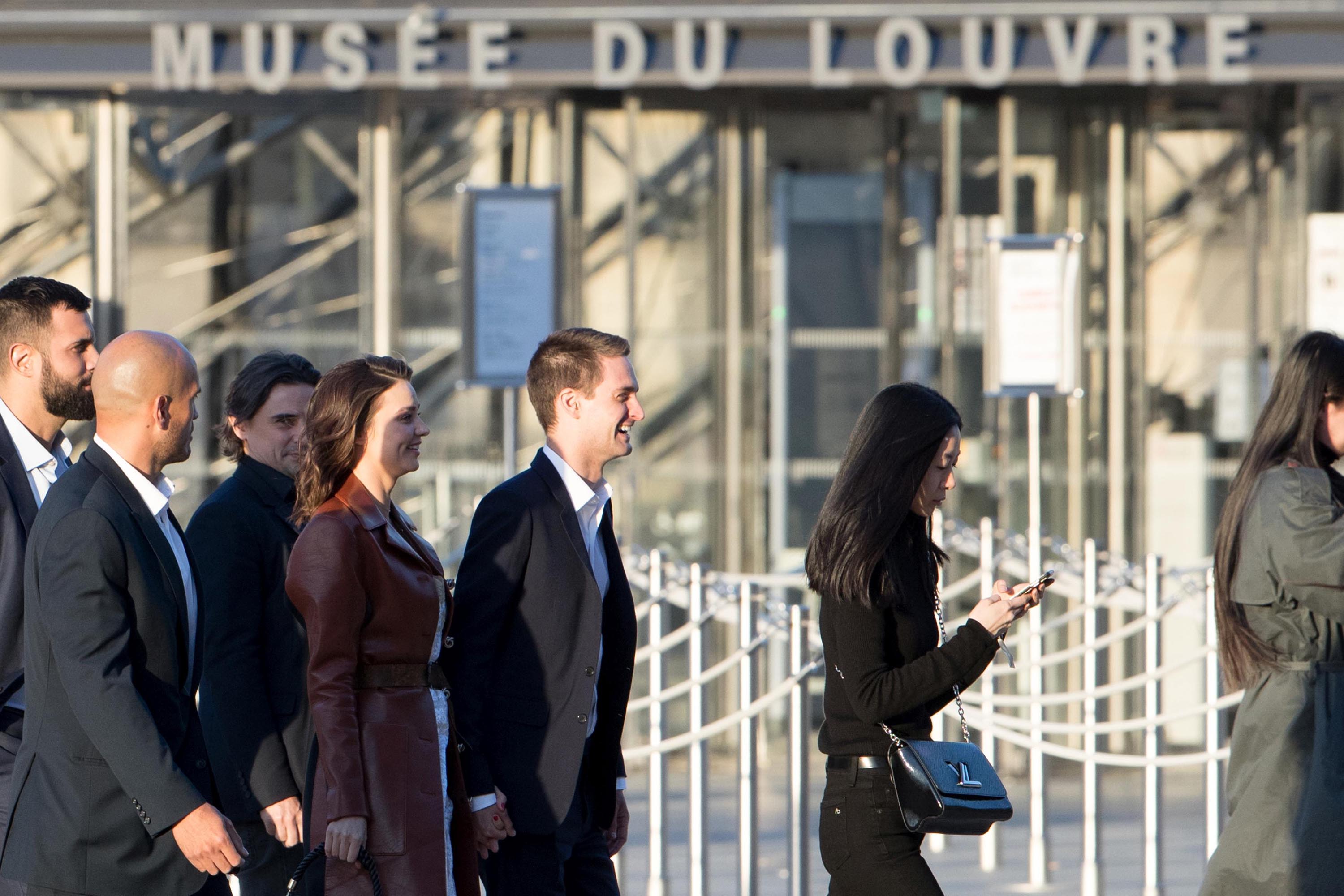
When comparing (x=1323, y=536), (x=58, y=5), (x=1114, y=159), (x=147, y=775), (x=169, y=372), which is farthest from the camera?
(x=1114, y=159)

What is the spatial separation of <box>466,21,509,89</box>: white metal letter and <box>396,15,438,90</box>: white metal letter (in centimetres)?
19

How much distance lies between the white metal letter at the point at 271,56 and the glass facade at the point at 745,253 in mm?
943

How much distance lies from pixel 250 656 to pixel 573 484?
931 millimetres

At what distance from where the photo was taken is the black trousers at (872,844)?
3.91 metres

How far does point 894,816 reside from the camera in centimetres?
391

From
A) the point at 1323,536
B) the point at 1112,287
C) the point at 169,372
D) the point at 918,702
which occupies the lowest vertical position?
the point at 918,702

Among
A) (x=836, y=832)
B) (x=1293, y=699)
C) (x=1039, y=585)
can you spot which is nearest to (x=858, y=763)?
(x=836, y=832)

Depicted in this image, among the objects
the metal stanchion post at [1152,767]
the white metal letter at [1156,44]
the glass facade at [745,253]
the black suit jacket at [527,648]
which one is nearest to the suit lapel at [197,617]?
the black suit jacket at [527,648]

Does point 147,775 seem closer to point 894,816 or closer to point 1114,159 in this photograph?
point 894,816

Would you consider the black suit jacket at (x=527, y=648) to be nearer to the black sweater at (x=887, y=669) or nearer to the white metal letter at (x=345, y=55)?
the black sweater at (x=887, y=669)

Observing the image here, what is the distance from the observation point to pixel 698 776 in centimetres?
698

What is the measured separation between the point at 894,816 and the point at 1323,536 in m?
1.60

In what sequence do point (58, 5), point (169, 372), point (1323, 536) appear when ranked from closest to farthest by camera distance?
point (169, 372)
point (1323, 536)
point (58, 5)

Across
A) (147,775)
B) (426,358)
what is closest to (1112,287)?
(426,358)
